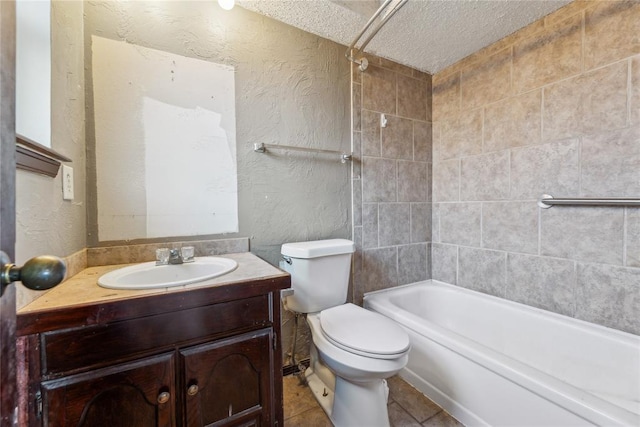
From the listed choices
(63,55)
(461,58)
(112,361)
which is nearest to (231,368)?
(112,361)

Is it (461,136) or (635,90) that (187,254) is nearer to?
(461,136)

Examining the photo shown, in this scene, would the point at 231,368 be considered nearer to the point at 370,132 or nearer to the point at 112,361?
the point at 112,361

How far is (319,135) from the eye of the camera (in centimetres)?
170

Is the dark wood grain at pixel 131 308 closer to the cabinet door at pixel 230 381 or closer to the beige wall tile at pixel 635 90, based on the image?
the cabinet door at pixel 230 381

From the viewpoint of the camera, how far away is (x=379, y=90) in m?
1.89

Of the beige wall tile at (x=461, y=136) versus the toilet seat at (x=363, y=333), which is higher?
the beige wall tile at (x=461, y=136)

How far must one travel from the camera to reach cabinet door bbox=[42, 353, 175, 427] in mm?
669

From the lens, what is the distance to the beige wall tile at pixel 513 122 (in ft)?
5.13

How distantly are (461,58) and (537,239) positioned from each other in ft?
4.57

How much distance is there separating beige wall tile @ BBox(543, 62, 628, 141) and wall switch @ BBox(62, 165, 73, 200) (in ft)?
7.74

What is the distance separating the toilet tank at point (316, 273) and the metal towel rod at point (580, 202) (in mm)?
1157

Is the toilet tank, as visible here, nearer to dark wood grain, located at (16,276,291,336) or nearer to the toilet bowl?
the toilet bowl

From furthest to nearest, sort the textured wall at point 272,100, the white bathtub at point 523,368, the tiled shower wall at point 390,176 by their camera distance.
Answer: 1. the tiled shower wall at point 390,176
2. the textured wall at point 272,100
3. the white bathtub at point 523,368

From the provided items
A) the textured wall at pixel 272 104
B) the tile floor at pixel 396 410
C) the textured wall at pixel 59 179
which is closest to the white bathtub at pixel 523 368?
the tile floor at pixel 396 410
